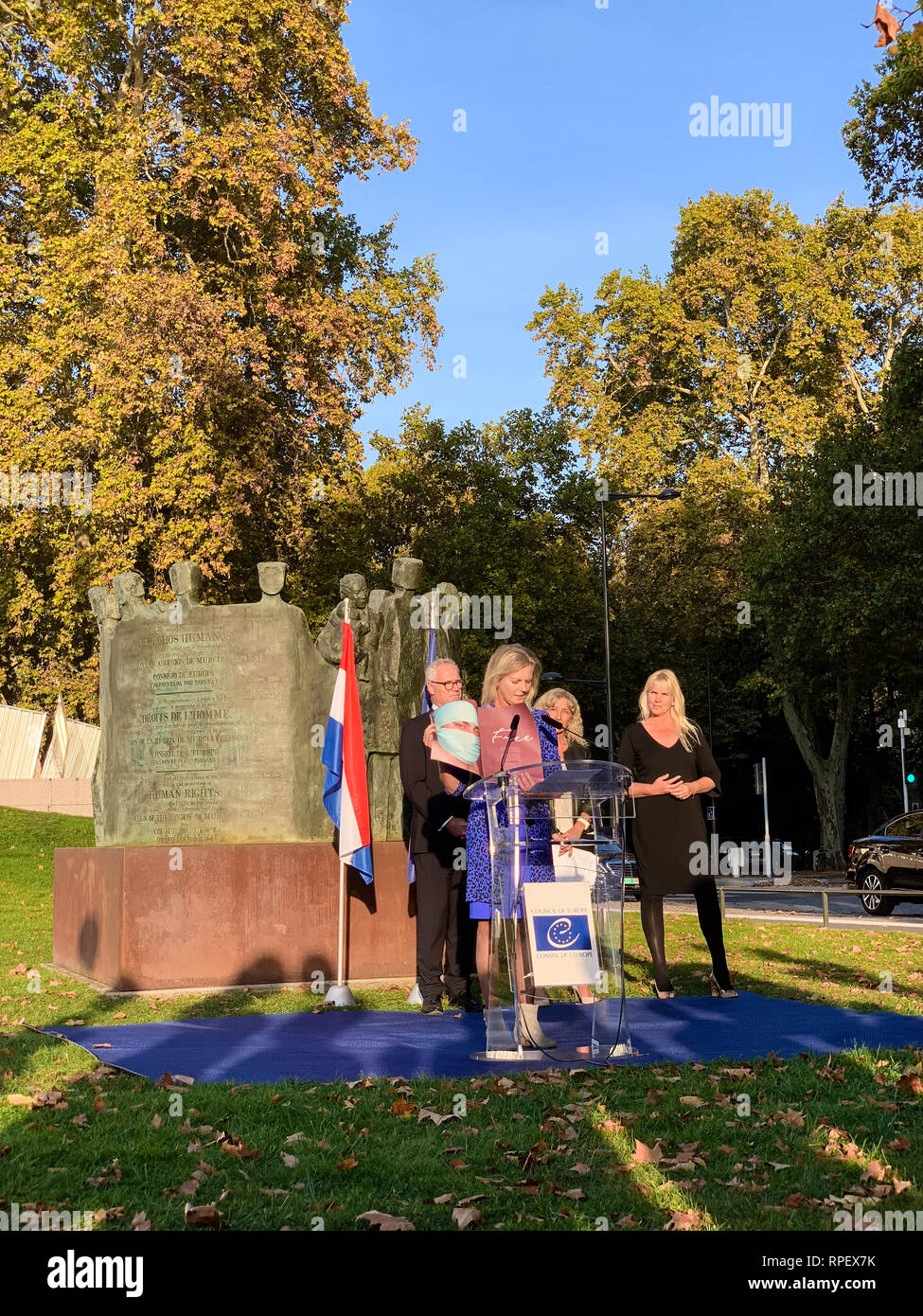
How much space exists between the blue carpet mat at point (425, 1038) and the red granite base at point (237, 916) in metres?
1.93

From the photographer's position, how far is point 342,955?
456 inches

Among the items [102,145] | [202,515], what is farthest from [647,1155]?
[102,145]

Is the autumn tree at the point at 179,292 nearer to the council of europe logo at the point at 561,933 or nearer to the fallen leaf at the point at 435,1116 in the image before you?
the council of europe logo at the point at 561,933

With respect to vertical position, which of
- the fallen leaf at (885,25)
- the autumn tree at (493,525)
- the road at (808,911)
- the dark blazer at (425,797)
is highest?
the autumn tree at (493,525)

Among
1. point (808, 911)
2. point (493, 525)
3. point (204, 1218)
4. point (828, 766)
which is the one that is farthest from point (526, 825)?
point (828, 766)

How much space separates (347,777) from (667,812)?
293cm

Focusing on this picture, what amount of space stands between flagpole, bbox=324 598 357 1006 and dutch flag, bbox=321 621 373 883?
0.21m

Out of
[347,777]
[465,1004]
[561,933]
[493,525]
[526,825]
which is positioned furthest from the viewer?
[493,525]

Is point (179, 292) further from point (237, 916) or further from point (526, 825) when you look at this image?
point (526, 825)

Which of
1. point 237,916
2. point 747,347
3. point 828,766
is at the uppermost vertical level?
point 747,347

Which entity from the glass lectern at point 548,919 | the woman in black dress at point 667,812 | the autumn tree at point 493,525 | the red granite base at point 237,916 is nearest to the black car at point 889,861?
the autumn tree at point 493,525

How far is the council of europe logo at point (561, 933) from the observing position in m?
7.67

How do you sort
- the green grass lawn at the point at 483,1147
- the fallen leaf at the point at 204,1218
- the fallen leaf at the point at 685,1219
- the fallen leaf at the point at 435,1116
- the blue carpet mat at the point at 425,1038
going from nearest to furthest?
the fallen leaf at the point at 685,1219 < the fallen leaf at the point at 204,1218 < the green grass lawn at the point at 483,1147 < the fallen leaf at the point at 435,1116 < the blue carpet mat at the point at 425,1038
